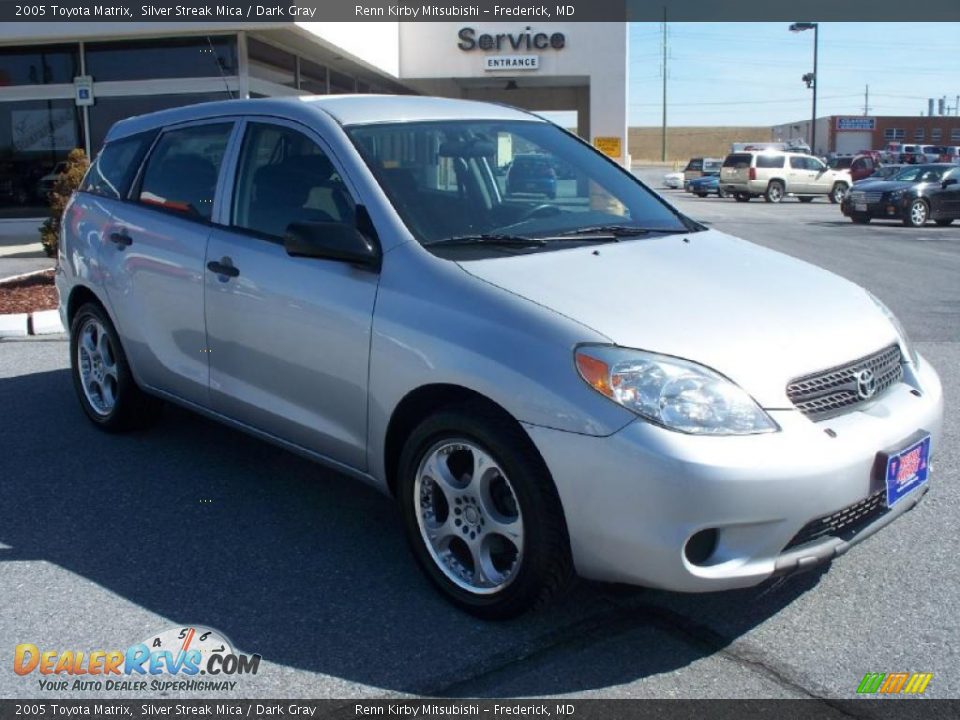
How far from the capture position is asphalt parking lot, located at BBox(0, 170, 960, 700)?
3.26 m

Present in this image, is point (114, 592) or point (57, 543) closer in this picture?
point (114, 592)

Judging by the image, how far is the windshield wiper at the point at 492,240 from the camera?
397 centimetres

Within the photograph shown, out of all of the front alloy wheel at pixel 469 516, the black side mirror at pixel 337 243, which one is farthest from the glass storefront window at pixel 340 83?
the front alloy wheel at pixel 469 516

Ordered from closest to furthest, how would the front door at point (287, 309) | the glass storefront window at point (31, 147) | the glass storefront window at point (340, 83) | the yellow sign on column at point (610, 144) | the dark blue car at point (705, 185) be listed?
the front door at point (287, 309) → the glass storefront window at point (31, 147) → the glass storefront window at point (340, 83) → the yellow sign on column at point (610, 144) → the dark blue car at point (705, 185)

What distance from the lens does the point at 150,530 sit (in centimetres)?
450

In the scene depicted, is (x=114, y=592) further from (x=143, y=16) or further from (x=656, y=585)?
(x=143, y=16)

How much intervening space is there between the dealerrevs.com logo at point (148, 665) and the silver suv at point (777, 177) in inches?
1502

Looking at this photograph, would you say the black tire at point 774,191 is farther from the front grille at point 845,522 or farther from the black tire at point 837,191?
the front grille at point 845,522

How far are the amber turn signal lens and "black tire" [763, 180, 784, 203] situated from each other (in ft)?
126

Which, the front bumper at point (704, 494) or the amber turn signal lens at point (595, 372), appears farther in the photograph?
the amber turn signal lens at point (595, 372)

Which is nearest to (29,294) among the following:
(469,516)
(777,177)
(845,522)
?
(469,516)

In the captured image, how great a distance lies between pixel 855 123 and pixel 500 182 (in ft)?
268

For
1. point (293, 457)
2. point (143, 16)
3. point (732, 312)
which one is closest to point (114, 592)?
point (293, 457)

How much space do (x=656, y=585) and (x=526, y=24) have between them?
23.5m
